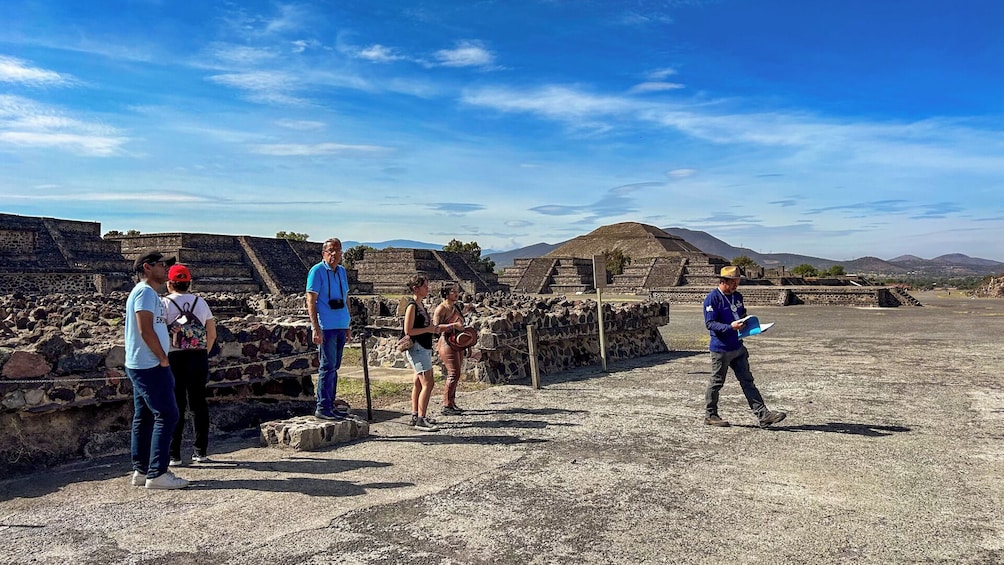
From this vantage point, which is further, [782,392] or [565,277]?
[565,277]

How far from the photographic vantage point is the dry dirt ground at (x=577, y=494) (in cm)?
417

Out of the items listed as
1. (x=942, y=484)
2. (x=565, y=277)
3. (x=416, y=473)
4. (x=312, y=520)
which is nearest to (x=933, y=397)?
(x=942, y=484)

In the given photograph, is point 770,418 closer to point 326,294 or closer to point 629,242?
point 326,294

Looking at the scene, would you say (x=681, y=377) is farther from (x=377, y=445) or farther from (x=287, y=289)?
(x=287, y=289)

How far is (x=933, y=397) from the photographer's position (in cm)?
922

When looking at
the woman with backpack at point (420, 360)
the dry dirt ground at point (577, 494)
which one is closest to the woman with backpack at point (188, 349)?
the dry dirt ground at point (577, 494)

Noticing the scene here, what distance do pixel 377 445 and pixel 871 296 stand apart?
122ft

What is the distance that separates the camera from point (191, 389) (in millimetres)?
6230

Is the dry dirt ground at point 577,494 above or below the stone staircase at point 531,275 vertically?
below

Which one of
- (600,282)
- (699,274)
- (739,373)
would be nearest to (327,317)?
(739,373)

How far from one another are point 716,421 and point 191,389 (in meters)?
5.30

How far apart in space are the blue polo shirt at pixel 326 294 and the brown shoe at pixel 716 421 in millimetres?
4056

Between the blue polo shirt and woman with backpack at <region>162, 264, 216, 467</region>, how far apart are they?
1257mm

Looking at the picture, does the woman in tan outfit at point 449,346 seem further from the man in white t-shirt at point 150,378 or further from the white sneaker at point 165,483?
the white sneaker at point 165,483
